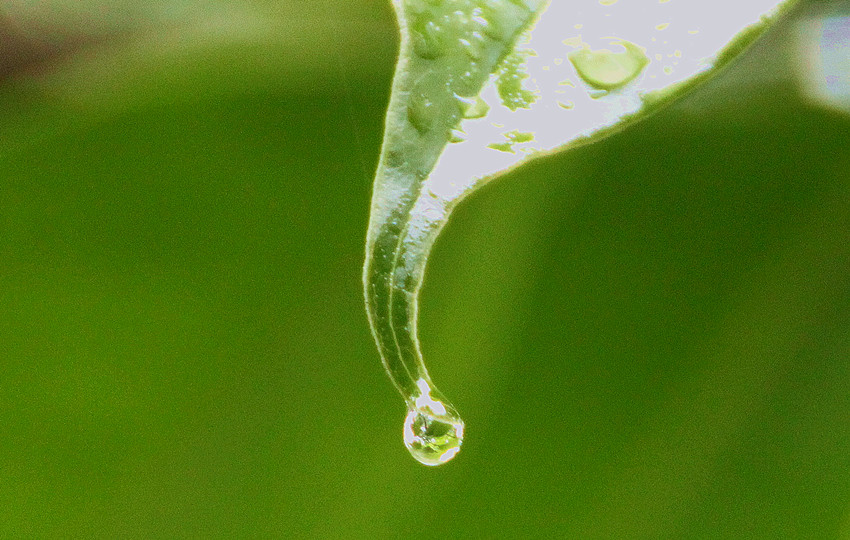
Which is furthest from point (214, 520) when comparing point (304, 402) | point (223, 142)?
point (223, 142)

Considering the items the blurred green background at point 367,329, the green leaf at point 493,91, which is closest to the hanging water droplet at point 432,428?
the green leaf at point 493,91

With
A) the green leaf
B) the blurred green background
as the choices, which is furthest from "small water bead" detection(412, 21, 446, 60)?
the blurred green background

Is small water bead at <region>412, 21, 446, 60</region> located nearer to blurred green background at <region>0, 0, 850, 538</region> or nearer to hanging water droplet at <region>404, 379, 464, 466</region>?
hanging water droplet at <region>404, 379, 464, 466</region>

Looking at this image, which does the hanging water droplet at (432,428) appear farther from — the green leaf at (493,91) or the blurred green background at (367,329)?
the blurred green background at (367,329)

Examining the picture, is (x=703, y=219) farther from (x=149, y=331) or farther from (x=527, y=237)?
(x=149, y=331)

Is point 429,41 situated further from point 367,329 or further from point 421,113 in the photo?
point 367,329

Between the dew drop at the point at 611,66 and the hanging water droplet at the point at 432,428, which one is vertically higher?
the dew drop at the point at 611,66
